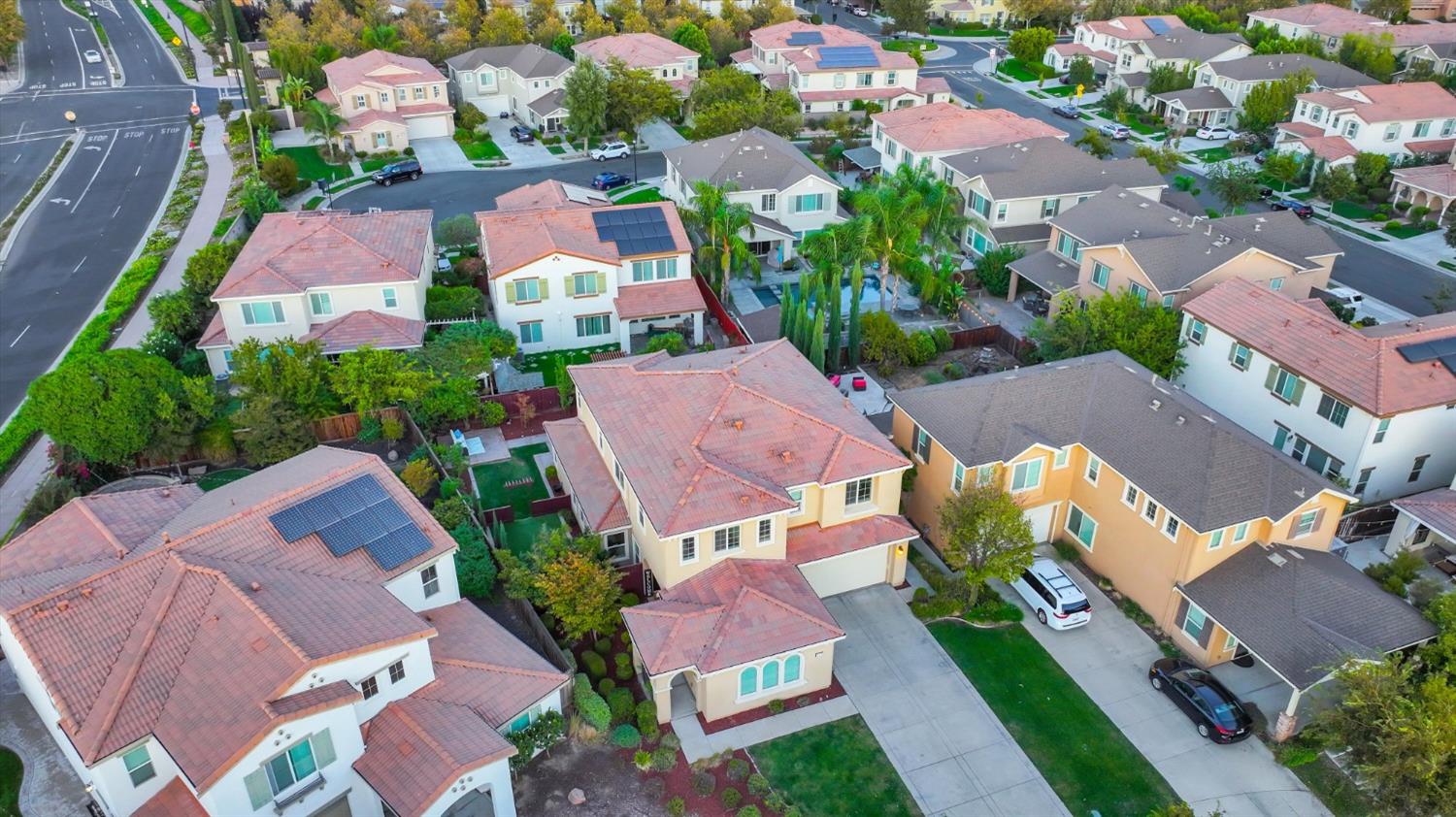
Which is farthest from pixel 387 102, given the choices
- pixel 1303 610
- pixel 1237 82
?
pixel 1303 610

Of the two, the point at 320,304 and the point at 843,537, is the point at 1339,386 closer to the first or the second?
the point at 843,537

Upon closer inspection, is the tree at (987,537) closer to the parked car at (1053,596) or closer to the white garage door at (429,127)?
the parked car at (1053,596)

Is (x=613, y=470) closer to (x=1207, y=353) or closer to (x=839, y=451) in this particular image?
(x=839, y=451)

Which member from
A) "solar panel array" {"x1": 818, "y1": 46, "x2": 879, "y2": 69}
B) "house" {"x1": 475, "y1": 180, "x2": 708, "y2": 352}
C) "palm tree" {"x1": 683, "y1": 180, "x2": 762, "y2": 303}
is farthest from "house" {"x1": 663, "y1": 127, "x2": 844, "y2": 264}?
"solar panel array" {"x1": 818, "y1": 46, "x2": 879, "y2": 69}

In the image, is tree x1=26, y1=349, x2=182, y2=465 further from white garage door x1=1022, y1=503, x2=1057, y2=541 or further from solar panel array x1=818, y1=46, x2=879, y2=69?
solar panel array x1=818, y1=46, x2=879, y2=69

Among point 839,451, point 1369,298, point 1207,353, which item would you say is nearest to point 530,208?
point 839,451

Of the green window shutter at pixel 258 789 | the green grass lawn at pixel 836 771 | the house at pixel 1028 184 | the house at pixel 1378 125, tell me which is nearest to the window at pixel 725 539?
the green grass lawn at pixel 836 771

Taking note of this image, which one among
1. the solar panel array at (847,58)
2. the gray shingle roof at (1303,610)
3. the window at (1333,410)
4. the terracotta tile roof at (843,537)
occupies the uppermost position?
the solar panel array at (847,58)
